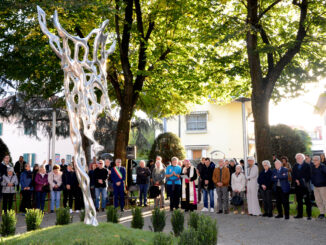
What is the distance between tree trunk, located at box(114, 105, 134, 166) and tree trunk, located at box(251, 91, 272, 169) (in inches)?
235

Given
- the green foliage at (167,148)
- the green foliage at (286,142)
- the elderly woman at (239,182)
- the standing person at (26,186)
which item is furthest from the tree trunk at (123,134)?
the green foliage at (286,142)

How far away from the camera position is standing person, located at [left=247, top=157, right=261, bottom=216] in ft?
43.4

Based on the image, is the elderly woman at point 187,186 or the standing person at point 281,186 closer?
the standing person at point 281,186

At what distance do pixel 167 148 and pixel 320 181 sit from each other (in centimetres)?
1299

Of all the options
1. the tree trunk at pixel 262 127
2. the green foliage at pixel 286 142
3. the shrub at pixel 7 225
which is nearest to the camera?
the shrub at pixel 7 225

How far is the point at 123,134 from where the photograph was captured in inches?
688

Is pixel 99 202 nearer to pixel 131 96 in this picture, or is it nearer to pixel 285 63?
pixel 131 96

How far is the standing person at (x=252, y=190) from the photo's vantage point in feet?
43.4

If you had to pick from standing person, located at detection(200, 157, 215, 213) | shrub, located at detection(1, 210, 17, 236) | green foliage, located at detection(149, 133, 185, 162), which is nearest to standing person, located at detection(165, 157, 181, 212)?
standing person, located at detection(200, 157, 215, 213)

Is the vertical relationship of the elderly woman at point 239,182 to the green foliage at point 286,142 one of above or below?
below

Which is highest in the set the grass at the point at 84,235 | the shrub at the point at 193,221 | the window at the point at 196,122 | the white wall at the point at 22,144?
the window at the point at 196,122

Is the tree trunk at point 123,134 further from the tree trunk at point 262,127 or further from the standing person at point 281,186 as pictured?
the standing person at point 281,186

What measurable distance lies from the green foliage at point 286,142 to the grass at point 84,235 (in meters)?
20.2

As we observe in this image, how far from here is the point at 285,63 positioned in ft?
49.2
